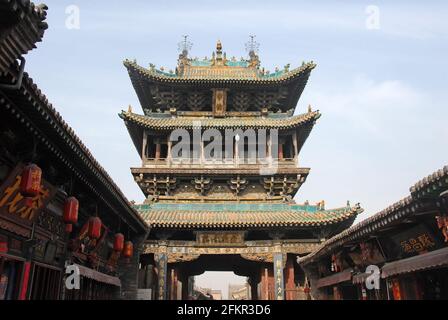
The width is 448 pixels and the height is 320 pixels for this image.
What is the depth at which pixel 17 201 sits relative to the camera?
680cm

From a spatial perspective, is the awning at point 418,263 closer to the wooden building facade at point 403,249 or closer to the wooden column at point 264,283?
the wooden building facade at point 403,249

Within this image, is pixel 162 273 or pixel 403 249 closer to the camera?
pixel 403 249

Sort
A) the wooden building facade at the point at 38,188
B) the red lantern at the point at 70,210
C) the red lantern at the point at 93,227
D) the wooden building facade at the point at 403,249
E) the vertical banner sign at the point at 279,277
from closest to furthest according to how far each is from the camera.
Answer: the wooden building facade at the point at 38,188 < the wooden building facade at the point at 403,249 < the red lantern at the point at 70,210 < the red lantern at the point at 93,227 < the vertical banner sign at the point at 279,277

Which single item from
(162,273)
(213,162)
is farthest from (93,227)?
(213,162)

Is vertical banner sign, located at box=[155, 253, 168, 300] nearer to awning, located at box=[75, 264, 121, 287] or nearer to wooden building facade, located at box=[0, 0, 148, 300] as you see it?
awning, located at box=[75, 264, 121, 287]

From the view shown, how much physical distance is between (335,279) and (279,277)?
140 inches

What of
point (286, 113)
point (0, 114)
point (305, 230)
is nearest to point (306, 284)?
point (305, 230)

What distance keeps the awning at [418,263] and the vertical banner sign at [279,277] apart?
22.1ft

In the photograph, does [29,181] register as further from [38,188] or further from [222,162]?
[222,162]

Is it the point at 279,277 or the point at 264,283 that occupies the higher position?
the point at 279,277

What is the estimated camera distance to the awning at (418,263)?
673 cm

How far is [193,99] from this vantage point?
20.3 meters

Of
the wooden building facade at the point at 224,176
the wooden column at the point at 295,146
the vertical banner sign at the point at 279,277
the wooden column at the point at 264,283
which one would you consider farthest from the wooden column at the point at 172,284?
the wooden column at the point at 295,146
